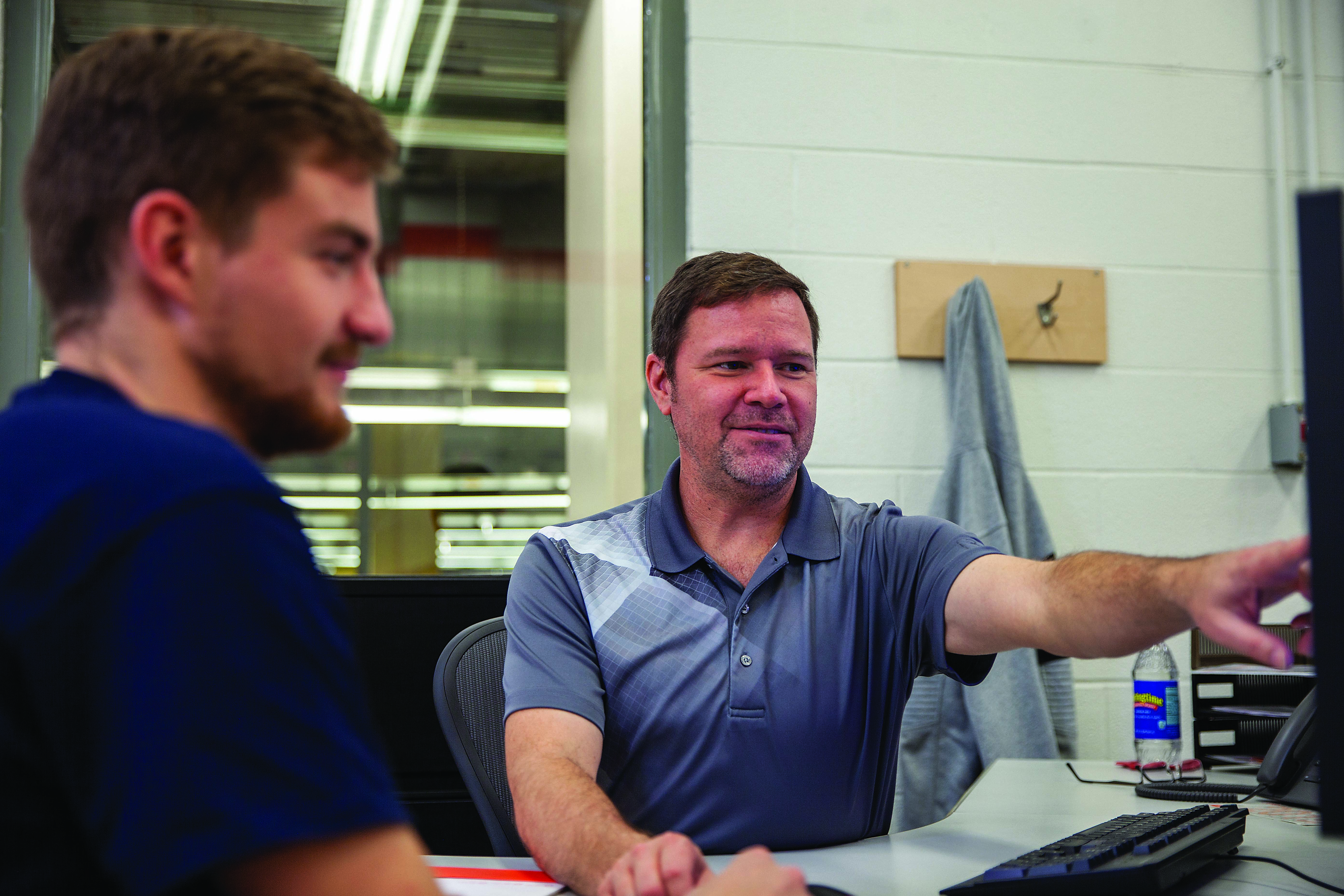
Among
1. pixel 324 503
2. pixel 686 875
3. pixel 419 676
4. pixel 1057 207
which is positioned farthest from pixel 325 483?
pixel 686 875

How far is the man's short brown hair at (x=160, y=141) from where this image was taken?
574 mm

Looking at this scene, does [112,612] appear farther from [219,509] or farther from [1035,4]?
[1035,4]

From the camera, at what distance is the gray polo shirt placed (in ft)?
4.30

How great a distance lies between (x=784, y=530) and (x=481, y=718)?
490 mm

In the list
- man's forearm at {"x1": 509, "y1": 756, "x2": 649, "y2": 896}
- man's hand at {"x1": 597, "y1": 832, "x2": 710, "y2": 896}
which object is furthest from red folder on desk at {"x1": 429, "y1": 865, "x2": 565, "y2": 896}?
→ man's hand at {"x1": 597, "y1": 832, "x2": 710, "y2": 896}

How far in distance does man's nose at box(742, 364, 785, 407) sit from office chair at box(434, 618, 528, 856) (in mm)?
490

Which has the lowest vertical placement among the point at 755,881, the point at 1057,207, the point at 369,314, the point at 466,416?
the point at 755,881

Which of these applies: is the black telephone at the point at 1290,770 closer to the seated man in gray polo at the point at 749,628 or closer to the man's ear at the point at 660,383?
the seated man in gray polo at the point at 749,628

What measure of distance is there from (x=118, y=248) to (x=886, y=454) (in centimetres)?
201

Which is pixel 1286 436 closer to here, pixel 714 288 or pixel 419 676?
pixel 714 288

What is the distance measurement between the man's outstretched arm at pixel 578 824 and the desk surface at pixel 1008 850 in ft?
0.26

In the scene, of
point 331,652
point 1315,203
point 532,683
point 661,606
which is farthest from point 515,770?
point 1315,203

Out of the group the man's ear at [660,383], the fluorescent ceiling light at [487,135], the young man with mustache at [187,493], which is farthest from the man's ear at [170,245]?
the fluorescent ceiling light at [487,135]

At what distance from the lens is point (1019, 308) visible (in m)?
2.47
